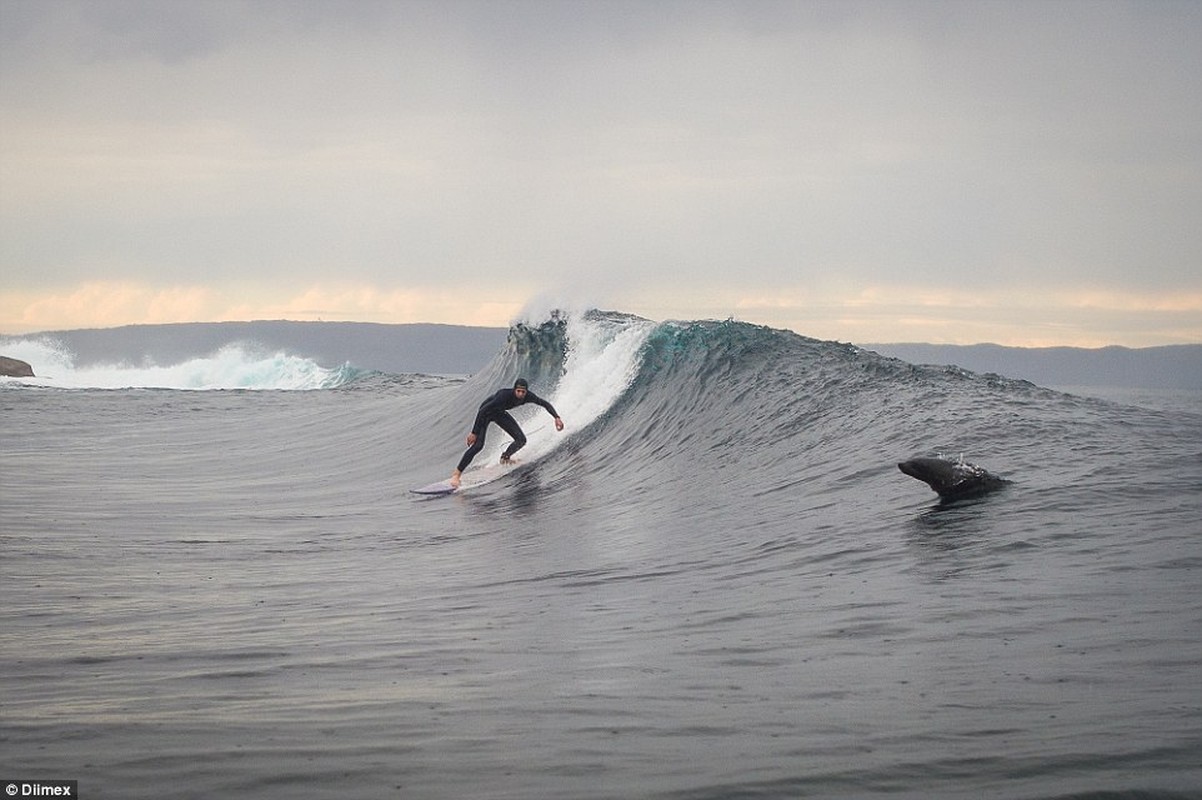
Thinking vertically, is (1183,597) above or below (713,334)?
below

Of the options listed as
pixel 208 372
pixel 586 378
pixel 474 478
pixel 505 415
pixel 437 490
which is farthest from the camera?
pixel 208 372

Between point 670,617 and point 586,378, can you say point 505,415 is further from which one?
point 670,617

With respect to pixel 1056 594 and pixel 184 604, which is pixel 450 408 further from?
pixel 1056 594

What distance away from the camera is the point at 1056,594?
24.4 feet

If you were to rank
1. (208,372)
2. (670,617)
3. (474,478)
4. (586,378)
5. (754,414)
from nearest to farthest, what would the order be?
1. (670,617)
2. (754,414)
3. (474,478)
4. (586,378)
5. (208,372)

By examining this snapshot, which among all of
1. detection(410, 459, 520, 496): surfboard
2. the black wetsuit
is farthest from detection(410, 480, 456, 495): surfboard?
the black wetsuit

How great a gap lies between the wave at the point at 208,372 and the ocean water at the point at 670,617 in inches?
1599

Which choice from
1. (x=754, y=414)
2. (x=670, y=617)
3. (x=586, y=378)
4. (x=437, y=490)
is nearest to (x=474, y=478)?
(x=437, y=490)

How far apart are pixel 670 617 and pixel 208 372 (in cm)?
5851

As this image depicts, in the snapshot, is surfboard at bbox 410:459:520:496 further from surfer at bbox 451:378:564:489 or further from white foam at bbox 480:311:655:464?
white foam at bbox 480:311:655:464

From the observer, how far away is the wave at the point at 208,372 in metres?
58.4

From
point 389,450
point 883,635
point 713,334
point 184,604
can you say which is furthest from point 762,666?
point 389,450

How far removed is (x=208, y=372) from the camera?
6238cm

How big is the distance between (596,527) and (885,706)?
25.4 ft
